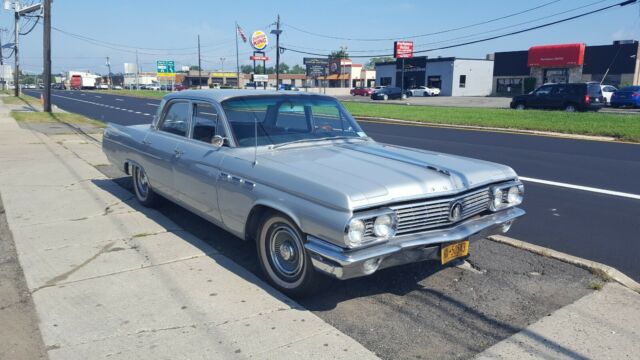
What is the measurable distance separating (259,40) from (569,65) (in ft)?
123

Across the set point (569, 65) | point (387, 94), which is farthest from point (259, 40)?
point (569, 65)

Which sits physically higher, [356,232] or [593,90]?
[593,90]

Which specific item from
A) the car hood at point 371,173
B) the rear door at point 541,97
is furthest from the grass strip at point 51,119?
the rear door at point 541,97

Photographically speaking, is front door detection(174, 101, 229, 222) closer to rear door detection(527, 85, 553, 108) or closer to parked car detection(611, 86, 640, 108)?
rear door detection(527, 85, 553, 108)

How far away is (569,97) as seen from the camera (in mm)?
25609

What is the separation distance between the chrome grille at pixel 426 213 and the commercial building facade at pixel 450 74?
62.0 metres

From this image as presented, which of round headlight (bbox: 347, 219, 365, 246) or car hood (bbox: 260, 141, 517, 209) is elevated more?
car hood (bbox: 260, 141, 517, 209)

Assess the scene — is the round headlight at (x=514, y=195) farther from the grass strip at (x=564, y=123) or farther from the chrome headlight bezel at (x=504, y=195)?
the grass strip at (x=564, y=123)

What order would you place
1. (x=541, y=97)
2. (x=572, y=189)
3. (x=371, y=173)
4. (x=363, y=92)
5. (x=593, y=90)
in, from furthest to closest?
(x=363, y=92), (x=541, y=97), (x=593, y=90), (x=572, y=189), (x=371, y=173)

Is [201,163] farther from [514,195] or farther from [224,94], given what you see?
[514,195]

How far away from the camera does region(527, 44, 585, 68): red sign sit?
165ft

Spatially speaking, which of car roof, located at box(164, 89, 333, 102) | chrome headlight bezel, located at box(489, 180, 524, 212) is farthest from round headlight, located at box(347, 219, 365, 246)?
car roof, located at box(164, 89, 333, 102)

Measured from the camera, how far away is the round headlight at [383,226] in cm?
350

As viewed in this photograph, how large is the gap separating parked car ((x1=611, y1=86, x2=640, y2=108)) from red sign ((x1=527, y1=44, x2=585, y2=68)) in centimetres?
2127
